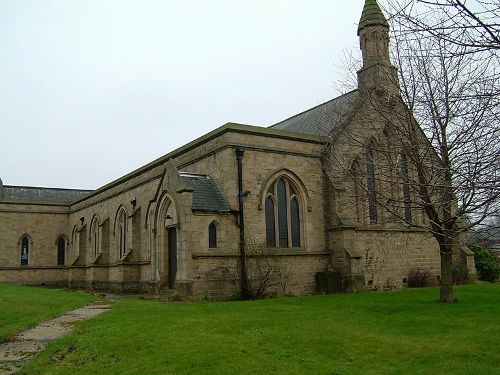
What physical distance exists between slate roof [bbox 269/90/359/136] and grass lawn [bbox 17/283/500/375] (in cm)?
1081

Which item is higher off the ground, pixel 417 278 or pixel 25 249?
pixel 25 249

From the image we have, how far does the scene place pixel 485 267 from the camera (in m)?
25.8

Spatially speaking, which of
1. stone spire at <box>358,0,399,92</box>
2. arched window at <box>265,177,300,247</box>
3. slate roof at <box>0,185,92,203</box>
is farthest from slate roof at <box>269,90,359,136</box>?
slate roof at <box>0,185,92,203</box>

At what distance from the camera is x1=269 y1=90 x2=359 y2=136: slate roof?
22.8m

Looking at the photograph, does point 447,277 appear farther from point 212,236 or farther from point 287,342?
point 212,236

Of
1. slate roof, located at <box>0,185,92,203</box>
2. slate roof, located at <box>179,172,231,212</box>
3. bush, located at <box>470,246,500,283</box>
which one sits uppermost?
slate roof, located at <box>0,185,92,203</box>

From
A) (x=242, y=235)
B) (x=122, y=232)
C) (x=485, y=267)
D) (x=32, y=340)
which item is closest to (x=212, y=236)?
(x=242, y=235)

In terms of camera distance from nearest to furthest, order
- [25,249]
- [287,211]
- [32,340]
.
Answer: [32,340], [287,211], [25,249]

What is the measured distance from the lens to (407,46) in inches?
579

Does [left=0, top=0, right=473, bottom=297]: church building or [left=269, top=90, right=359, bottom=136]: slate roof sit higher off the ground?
[left=269, top=90, right=359, bottom=136]: slate roof

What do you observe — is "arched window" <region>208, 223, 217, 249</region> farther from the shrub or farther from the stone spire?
the stone spire

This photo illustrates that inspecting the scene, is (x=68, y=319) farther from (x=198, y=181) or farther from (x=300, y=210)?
(x=300, y=210)

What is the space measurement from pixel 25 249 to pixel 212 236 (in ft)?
85.6

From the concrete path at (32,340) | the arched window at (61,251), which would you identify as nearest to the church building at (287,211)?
the concrete path at (32,340)
